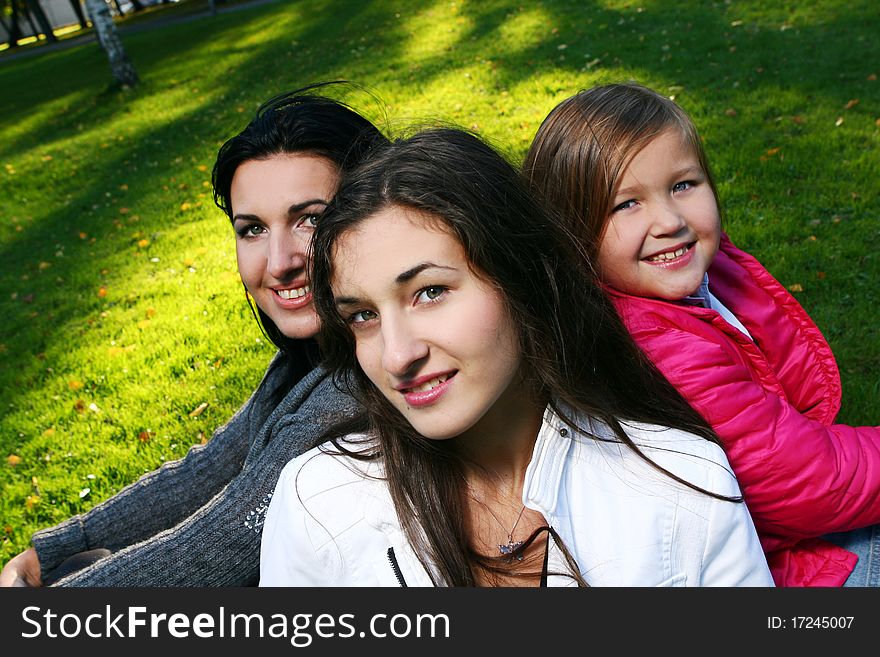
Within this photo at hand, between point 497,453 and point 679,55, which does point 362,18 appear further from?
point 497,453

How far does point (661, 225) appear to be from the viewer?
88.0 inches

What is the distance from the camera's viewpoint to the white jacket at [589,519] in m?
1.72

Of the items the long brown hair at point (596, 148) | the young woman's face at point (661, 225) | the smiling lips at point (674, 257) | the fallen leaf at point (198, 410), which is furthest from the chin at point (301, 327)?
the fallen leaf at point (198, 410)

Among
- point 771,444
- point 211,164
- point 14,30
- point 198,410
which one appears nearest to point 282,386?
point 771,444

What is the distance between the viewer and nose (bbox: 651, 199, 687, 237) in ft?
7.30

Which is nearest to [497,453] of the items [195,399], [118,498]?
[118,498]

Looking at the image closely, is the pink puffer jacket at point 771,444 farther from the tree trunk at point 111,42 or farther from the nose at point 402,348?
the tree trunk at point 111,42

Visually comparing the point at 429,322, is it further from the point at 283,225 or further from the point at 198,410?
the point at 198,410

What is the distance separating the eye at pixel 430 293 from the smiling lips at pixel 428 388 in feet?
0.53

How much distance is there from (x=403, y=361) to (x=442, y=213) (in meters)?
0.33

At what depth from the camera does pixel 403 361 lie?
1553mm

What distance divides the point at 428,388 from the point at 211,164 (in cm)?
758

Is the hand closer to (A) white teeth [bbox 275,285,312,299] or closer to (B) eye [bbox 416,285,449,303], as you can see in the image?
(A) white teeth [bbox 275,285,312,299]

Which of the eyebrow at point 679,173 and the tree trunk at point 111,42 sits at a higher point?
the tree trunk at point 111,42
